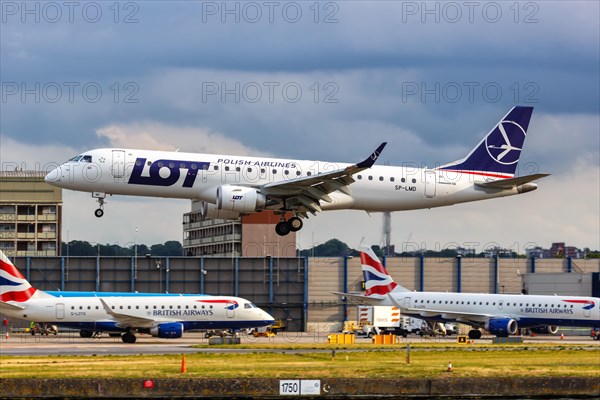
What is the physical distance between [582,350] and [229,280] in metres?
67.2

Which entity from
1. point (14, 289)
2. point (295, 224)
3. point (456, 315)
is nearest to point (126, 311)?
point (14, 289)

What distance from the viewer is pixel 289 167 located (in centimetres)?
7188

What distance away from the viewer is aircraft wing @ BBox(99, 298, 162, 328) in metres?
87.8

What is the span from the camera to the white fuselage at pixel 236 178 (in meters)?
68.0

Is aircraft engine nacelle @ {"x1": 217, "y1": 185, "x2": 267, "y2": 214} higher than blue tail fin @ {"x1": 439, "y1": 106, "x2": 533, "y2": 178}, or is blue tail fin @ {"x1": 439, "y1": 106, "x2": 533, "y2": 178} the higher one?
blue tail fin @ {"x1": 439, "y1": 106, "x2": 533, "y2": 178}

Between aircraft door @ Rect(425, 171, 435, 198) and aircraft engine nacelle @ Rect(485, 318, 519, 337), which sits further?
aircraft engine nacelle @ Rect(485, 318, 519, 337)

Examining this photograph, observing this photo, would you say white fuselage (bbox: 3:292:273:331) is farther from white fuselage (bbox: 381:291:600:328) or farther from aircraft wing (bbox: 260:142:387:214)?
aircraft wing (bbox: 260:142:387:214)

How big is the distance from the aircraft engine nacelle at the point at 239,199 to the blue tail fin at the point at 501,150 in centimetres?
1389

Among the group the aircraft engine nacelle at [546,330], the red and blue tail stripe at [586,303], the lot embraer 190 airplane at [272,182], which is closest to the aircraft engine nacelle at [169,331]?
the lot embraer 190 airplane at [272,182]

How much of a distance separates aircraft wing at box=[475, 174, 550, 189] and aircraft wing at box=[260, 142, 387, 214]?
359 inches

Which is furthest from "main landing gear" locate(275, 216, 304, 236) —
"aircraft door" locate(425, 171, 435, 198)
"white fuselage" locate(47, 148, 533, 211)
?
"aircraft door" locate(425, 171, 435, 198)

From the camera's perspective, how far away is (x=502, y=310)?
101 m

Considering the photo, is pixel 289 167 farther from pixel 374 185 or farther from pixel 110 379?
pixel 110 379

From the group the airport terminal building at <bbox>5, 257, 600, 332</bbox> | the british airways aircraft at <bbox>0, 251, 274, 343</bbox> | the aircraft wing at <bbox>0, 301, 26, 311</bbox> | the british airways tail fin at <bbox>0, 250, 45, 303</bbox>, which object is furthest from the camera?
the airport terminal building at <bbox>5, 257, 600, 332</bbox>
